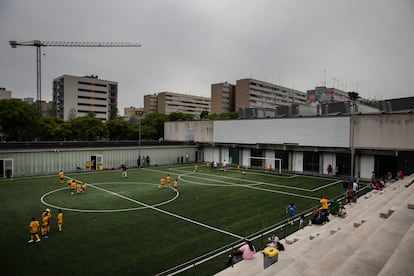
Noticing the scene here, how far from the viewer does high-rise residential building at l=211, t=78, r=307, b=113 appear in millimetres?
130375

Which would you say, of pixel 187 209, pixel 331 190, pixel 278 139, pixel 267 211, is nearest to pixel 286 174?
pixel 278 139

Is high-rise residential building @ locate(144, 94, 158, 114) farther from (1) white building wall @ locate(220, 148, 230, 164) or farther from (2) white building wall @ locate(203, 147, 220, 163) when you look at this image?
(1) white building wall @ locate(220, 148, 230, 164)

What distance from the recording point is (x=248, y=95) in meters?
130

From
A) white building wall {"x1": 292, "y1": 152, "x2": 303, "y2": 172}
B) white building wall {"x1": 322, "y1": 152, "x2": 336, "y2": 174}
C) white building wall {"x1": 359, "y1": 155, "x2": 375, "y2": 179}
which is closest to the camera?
white building wall {"x1": 359, "y1": 155, "x2": 375, "y2": 179}

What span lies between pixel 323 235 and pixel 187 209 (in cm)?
1033

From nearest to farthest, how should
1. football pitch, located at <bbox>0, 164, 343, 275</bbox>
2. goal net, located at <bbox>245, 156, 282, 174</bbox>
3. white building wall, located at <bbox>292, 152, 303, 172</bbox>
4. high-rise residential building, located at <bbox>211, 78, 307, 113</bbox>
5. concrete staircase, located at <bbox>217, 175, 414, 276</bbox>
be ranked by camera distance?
concrete staircase, located at <bbox>217, 175, 414, 276</bbox> < football pitch, located at <bbox>0, 164, 343, 275</bbox> < white building wall, located at <bbox>292, 152, 303, 172</bbox> < goal net, located at <bbox>245, 156, 282, 174</bbox> < high-rise residential building, located at <bbox>211, 78, 307, 113</bbox>

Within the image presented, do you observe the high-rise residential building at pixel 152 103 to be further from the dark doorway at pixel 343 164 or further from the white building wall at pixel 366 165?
the white building wall at pixel 366 165

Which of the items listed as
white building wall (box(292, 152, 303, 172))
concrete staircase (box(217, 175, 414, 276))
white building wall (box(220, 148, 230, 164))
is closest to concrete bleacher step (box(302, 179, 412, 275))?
concrete staircase (box(217, 175, 414, 276))

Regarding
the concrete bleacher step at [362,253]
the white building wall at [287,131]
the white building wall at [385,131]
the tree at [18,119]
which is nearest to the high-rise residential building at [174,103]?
the tree at [18,119]

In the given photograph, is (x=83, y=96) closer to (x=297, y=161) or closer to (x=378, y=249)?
(x=297, y=161)

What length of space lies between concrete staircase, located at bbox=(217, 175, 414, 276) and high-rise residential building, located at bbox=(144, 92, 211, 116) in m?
142

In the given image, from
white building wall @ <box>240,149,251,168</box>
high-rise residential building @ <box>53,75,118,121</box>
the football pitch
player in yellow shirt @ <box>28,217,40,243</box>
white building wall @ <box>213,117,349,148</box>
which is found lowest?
the football pitch

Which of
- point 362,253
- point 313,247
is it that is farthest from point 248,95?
point 362,253

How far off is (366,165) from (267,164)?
1416 cm
